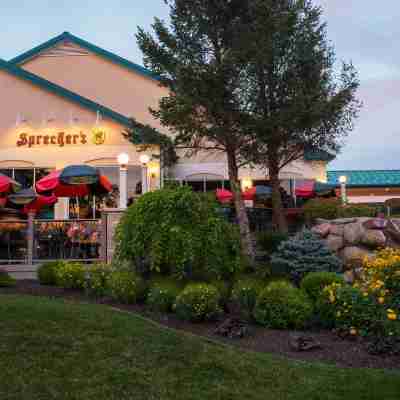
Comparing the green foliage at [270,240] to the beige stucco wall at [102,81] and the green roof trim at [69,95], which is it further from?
the beige stucco wall at [102,81]

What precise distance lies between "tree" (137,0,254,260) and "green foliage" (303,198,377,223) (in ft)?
9.39

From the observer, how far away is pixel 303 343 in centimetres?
631

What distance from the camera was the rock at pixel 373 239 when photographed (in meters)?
11.0

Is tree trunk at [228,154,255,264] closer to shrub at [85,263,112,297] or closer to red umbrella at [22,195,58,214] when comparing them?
shrub at [85,263,112,297]

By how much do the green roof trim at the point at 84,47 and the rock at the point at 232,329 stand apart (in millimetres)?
18839

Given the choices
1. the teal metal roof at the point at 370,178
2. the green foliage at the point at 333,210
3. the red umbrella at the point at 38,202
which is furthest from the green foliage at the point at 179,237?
the teal metal roof at the point at 370,178

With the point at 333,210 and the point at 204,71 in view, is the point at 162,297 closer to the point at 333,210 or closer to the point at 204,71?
the point at 204,71

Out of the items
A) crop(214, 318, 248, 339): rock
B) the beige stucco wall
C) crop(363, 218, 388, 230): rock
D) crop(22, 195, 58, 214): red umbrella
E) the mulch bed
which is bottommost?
the mulch bed

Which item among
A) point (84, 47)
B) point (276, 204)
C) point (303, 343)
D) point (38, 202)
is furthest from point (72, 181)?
point (84, 47)

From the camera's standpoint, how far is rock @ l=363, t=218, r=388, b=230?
11109mm

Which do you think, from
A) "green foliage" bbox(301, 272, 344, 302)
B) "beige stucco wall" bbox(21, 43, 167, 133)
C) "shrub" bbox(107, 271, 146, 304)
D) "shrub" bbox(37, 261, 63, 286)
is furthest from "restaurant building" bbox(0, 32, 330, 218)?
"green foliage" bbox(301, 272, 344, 302)

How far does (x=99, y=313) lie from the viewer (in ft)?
23.2

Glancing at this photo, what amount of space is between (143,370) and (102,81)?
21.2m

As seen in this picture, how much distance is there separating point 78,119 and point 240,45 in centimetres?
912
